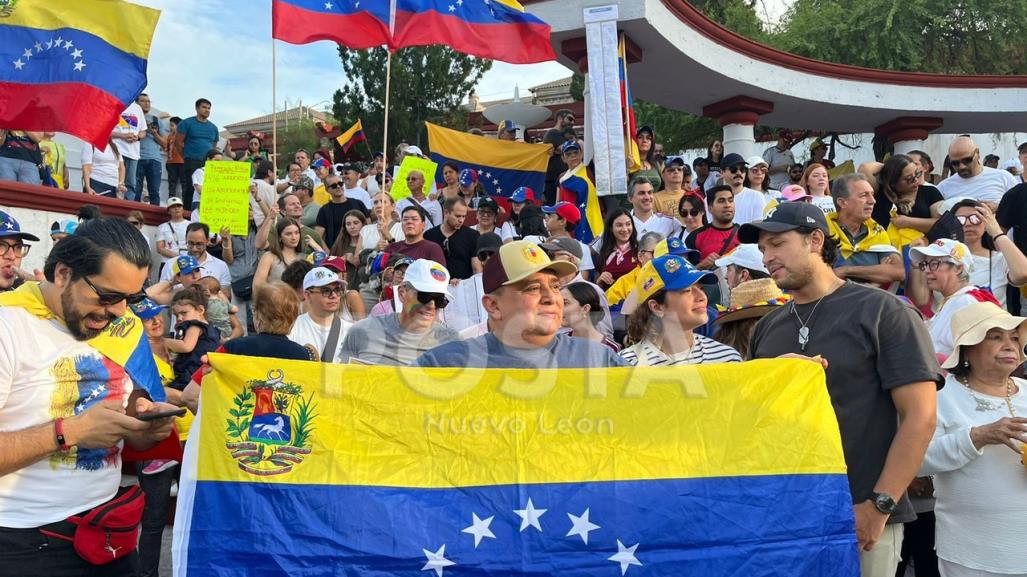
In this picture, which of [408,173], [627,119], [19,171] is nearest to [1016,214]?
[627,119]

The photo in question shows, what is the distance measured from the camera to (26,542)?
3.11m

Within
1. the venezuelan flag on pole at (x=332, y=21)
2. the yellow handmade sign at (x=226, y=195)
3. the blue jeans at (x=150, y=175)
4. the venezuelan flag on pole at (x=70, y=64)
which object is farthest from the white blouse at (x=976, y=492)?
the blue jeans at (x=150, y=175)

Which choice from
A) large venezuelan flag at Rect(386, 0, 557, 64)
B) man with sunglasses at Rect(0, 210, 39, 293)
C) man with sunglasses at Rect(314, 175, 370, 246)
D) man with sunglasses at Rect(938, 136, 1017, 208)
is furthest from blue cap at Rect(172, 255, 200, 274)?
man with sunglasses at Rect(938, 136, 1017, 208)

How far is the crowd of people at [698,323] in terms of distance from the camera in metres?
3.14

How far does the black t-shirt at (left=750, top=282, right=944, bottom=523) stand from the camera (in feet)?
10.5

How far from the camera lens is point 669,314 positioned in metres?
4.40

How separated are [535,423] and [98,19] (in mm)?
4072

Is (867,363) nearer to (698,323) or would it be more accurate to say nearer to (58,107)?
(698,323)

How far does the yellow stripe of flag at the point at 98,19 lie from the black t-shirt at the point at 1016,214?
6.39 m

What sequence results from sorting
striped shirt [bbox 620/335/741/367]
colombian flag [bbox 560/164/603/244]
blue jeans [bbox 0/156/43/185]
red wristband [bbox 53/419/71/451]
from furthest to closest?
1. blue jeans [bbox 0/156/43/185]
2. colombian flag [bbox 560/164/603/244]
3. striped shirt [bbox 620/335/741/367]
4. red wristband [bbox 53/419/71/451]

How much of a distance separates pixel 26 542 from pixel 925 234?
20.9 ft

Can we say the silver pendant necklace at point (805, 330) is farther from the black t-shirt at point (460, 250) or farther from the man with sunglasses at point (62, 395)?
the black t-shirt at point (460, 250)

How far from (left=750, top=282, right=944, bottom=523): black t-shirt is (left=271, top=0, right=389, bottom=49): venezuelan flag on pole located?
664 centimetres

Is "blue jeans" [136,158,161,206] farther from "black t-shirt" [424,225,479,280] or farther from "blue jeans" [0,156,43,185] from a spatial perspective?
"black t-shirt" [424,225,479,280]
